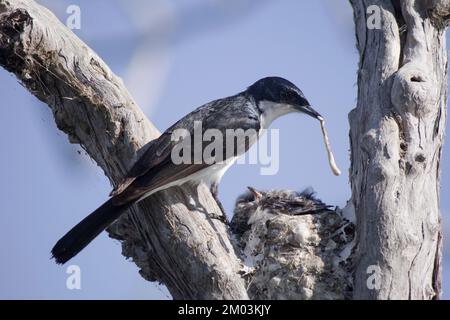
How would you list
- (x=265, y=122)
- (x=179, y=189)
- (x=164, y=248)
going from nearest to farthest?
(x=164, y=248) < (x=179, y=189) < (x=265, y=122)

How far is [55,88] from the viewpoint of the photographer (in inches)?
291

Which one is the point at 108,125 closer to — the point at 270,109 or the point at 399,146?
the point at 270,109

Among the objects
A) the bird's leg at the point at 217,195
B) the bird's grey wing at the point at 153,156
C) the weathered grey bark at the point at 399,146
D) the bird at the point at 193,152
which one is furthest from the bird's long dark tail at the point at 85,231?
the weathered grey bark at the point at 399,146

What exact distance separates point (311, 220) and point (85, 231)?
217 cm

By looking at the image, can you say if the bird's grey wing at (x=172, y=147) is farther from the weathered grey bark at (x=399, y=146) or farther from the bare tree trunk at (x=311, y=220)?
the weathered grey bark at (x=399, y=146)

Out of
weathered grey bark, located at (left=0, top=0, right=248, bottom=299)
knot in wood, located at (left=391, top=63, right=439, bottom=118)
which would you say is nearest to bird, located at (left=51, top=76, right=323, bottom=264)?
weathered grey bark, located at (left=0, top=0, right=248, bottom=299)

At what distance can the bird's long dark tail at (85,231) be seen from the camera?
6.88 metres

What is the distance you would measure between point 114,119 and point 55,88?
0.68 m

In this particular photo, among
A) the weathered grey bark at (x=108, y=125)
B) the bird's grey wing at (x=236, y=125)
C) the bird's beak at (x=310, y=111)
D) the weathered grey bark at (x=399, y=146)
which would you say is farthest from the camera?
the bird's beak at (x=310, y=111)

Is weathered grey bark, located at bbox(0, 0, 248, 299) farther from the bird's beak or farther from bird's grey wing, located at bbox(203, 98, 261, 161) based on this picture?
the bird's beak

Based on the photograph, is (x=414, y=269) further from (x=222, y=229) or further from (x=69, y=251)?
(x=69, y=251)

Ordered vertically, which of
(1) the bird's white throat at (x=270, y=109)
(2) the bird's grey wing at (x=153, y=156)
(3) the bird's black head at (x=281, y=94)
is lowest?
(2) the bird's grey wing at (x=153, y=156)

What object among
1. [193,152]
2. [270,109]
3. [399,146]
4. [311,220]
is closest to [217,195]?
[193,152]
